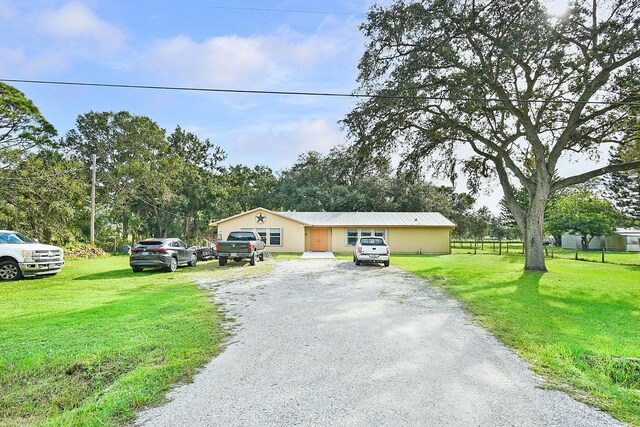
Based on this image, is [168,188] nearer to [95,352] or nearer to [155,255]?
[155,255]

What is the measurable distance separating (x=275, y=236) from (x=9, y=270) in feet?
66.0

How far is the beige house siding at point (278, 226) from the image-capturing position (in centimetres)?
3059

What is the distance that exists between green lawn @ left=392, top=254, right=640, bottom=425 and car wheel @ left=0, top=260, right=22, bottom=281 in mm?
14790

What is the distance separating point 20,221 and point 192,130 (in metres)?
26.0

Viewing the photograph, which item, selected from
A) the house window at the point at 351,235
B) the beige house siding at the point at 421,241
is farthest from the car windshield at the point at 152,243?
the beige house siding at the point at 421,241

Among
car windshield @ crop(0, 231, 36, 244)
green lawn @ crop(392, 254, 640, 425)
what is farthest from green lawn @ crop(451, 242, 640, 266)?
car windshield @ crop(0, 231, 36, 244)

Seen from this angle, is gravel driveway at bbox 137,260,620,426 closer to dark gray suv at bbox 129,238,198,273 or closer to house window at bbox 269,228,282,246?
dark gray suv at bbox 129,238,198,273

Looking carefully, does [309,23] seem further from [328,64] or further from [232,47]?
[232,47]

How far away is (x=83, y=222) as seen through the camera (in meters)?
33.5

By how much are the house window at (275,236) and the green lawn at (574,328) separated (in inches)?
784

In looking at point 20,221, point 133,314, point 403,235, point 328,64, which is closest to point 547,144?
point 328,64

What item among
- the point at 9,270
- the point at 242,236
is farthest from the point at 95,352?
the point at 242,236

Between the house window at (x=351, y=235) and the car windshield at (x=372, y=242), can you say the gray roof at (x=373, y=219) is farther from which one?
the car windshield at (x=372, y=242)

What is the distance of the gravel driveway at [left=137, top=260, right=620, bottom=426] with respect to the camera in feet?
10.0
